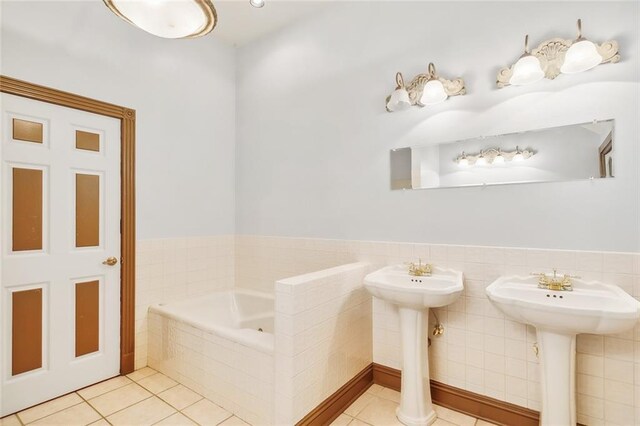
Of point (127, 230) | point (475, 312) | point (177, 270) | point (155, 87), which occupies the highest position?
point (155, 87)

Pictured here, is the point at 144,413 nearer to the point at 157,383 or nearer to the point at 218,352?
the point at 157,383

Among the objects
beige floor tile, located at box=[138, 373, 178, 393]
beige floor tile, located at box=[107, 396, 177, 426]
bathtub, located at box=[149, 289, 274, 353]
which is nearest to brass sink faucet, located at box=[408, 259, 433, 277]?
bathtub, located at box=[149, 289, 274, 353]

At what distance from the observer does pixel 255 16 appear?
2955 mm

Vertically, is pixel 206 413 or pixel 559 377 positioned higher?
pixel 559 377

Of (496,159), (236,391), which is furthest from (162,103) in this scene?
(496,159)

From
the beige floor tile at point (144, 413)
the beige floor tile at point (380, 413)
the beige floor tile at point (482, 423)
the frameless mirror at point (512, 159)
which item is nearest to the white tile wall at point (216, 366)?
the beige floor tile at point (144, 413)

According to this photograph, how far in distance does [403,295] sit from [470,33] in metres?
1.79

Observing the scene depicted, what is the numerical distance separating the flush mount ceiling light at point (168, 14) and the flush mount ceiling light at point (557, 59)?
1.70m

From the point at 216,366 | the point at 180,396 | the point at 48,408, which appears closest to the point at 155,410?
the point at 180,396

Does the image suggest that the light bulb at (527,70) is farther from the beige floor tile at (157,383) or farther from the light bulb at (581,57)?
the beige floor tile at (157,383)

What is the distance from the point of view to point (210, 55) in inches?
128

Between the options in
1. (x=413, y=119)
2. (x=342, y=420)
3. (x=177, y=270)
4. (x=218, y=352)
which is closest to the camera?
(x=342, y=420)

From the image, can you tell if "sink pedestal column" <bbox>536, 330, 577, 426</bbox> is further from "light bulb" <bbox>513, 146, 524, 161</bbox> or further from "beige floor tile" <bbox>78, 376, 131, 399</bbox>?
"beige floor tile" <bbox>78, 376, 131, 399</bbox>

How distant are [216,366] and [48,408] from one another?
1121 mm
